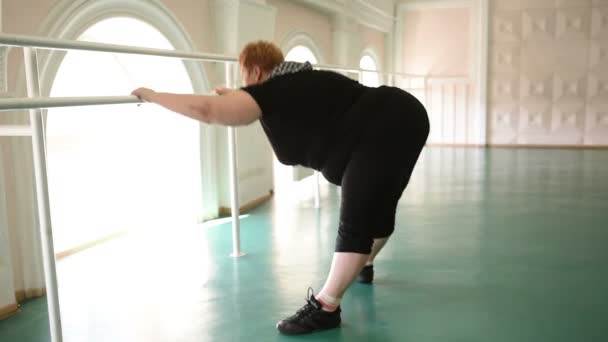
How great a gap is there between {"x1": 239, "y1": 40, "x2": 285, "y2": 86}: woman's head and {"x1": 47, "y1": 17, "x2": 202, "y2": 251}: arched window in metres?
2.08

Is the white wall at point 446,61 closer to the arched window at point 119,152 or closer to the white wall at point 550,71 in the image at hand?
the white wall at point 550,71

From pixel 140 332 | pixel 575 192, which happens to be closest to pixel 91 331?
pixel 140 332

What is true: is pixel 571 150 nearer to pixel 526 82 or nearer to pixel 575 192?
pixel 526 82

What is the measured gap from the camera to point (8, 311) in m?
2.36

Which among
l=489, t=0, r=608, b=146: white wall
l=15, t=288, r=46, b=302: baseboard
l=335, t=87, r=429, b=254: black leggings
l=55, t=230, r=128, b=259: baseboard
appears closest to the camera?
l=335, t=87, r=429, b=254: black leggings

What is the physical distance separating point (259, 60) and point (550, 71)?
8379 mm

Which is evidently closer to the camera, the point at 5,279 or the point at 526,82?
the point at 5,279

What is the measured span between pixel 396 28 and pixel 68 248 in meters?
7.77

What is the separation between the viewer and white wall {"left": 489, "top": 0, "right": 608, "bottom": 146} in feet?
28.9

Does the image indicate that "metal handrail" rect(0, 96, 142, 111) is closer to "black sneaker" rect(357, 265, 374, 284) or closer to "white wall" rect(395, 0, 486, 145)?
"black sneaker" rect(357, 265, 374, 284)

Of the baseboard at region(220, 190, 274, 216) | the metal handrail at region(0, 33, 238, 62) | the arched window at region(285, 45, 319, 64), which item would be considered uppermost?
the arched window at region(285, 45, 319, 64)

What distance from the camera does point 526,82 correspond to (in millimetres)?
9195

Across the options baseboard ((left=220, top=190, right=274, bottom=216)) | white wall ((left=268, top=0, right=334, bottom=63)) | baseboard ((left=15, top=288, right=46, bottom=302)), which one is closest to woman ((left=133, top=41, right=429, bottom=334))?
baseboard ((left=15, top=288, right=46, bottom=302))

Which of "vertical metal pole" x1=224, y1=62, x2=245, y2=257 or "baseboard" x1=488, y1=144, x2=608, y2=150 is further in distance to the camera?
"baseboard" x1=488, y1=144, x2=608, y2=150
